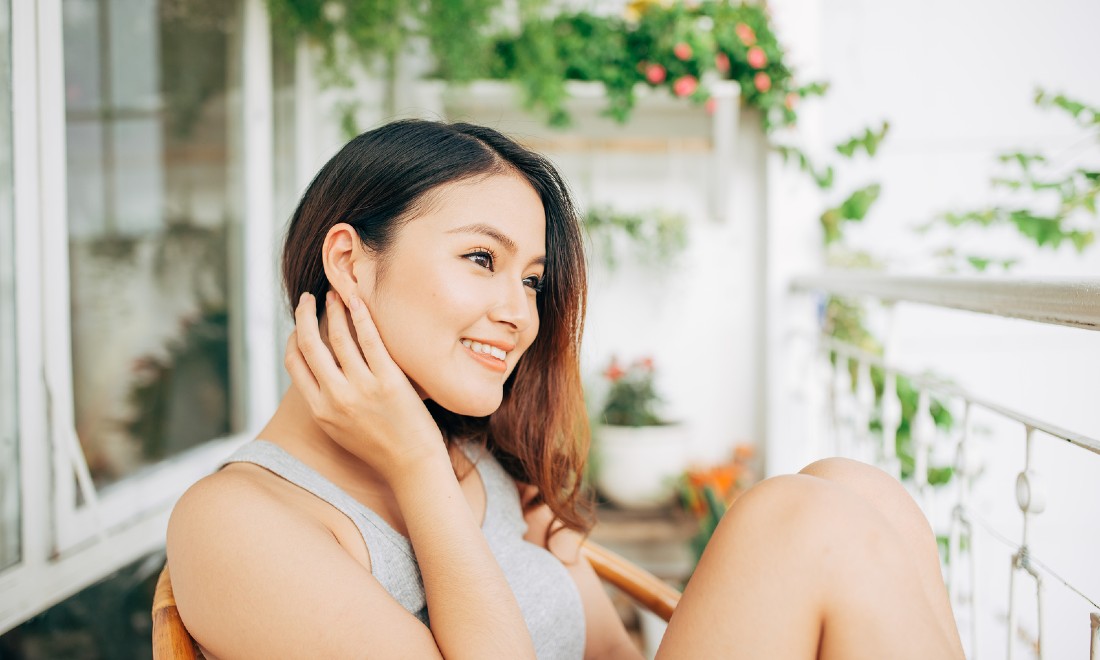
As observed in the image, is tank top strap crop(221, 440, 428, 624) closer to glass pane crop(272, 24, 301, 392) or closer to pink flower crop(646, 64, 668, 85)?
glass pane crop(272, 24, 301, 392)

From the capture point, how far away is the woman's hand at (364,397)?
38.7 inches

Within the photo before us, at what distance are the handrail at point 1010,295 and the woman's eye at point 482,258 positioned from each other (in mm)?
759

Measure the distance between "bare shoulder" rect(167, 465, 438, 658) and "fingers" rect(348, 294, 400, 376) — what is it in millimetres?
213

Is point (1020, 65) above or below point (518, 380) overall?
above

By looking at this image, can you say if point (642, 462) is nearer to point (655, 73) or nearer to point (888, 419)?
point (888, 419)

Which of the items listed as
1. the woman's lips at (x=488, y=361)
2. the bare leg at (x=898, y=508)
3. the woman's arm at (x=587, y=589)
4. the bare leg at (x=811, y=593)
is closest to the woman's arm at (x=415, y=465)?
the woman's lips at (x=488, y=361)

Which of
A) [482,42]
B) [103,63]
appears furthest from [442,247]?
[482,42]

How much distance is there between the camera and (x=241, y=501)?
0.88 metres

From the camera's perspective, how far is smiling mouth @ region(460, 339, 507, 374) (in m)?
1.09

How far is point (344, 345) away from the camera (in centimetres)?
103

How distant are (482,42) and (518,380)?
1882 millimetres

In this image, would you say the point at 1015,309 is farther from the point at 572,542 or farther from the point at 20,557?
the point at 20,557

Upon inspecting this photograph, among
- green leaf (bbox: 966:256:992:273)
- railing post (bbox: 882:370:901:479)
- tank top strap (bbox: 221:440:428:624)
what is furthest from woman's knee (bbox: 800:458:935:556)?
green leaf (bbox: 966:256:992:273)

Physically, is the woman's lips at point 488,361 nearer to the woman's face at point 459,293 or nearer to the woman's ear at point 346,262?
the woman's face at point 459,293
